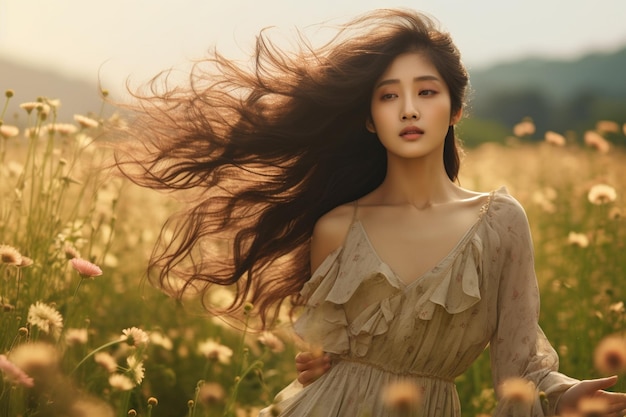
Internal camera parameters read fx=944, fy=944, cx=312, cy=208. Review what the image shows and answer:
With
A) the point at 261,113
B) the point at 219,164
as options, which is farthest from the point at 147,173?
the point at 261,113

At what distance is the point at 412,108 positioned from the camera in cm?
291

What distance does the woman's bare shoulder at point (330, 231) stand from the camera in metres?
3.12

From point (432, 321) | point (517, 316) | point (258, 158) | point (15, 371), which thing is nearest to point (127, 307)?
point (258, 158)

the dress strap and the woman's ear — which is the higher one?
the woman's ear

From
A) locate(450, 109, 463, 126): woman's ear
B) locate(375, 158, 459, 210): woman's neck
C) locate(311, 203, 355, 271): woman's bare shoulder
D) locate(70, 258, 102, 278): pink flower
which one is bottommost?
locate(70, 258, 102, 278): pink flower

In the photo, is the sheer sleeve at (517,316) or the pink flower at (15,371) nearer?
the pink flower at (15,371)

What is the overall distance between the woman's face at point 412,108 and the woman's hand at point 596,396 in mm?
849

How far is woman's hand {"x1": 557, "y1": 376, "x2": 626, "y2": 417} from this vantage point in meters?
2.49

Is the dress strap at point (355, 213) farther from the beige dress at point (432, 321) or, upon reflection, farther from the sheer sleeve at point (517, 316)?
the sheer sleeve at point (517, 316)

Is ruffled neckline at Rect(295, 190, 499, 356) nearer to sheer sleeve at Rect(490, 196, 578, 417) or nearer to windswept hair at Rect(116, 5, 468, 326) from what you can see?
sheer sleeve at Rect(490, 196, 578, 417)

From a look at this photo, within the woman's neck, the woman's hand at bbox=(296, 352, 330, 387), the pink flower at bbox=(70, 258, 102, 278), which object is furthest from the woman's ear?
the pink flower at bbox=(70, 258, 102, 278)

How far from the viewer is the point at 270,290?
11.5 ft

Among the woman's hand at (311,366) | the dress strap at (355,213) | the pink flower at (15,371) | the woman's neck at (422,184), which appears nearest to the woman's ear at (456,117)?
the woman's neck at (422,184)

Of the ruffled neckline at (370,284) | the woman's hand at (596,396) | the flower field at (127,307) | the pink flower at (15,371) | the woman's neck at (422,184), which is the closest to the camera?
the pink flower at (15,371)
